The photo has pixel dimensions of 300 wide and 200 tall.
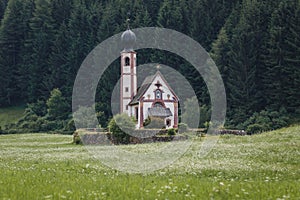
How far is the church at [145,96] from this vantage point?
5491cm

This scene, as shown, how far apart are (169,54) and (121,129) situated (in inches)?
1528

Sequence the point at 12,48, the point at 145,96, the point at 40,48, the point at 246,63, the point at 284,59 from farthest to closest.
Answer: the point at 12,48 < the point at 40,48 < the point at 246,63 < the point at 284,59 < the point at 145,96

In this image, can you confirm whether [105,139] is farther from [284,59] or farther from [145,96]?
[284,59]

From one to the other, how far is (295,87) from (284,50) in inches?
216

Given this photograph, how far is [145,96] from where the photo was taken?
5519 cm

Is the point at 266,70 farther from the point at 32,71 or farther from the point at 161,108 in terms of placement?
the point at 32,71

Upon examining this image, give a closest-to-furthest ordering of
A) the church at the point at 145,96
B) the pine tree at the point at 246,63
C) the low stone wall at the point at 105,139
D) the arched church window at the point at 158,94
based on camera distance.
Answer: the low stone wall at the point at 105,139
the church at the point at 145,96
the arched church window at the point at 158,94
the pine tree at the point at 246,63

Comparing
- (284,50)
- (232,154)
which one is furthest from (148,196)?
(284,50)

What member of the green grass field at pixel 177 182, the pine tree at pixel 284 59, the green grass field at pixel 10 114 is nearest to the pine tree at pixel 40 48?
the green grass field at pixel 10 114

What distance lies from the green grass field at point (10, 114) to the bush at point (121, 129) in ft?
134

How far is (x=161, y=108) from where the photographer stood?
183 feet

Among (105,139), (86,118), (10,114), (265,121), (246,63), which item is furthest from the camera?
(10,114)

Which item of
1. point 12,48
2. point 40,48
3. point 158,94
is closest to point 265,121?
point 158,94

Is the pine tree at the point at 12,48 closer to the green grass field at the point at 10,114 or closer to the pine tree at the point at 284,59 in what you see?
the green grass field at the point at 10,114
